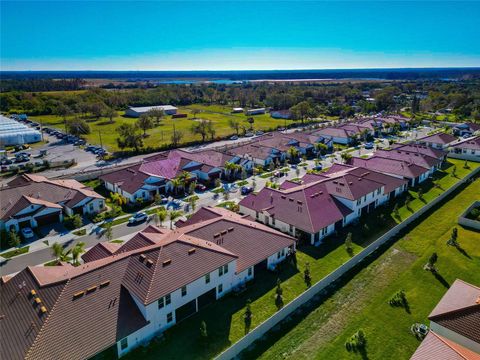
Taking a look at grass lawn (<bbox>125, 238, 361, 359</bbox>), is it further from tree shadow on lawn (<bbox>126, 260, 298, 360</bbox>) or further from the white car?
the white car

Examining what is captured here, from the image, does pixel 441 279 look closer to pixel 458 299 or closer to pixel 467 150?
pixel 458 299

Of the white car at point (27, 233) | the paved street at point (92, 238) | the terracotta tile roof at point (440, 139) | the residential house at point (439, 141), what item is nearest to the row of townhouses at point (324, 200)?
the paved street at point (92, 238)

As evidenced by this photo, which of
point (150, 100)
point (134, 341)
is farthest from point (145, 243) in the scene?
point (150, 100)

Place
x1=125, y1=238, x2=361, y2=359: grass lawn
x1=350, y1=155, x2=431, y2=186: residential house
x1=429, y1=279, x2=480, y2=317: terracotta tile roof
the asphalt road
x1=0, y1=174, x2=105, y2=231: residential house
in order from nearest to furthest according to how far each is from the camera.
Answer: x1=125, y1=238, x2=361, y2=359: grass lawn < x1=429, y1=279, x2=480, y2=317: terracotta tile roof < the asphalt road < x1=0, y1=174, x2=105, y2=231: residential house < x1=350, y1=155, x2=431, y2=186: residential house

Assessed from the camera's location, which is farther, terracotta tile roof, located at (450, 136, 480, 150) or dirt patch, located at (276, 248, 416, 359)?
terracotta tile roof, located at (450, 136, 480, 150)

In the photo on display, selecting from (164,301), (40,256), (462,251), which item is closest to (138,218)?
(40,256)

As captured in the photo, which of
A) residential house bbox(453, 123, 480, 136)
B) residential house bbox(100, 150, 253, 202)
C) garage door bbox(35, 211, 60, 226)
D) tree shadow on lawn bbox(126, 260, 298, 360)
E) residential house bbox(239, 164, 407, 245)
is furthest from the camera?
residential house bbox(453, 123, 480, 136)

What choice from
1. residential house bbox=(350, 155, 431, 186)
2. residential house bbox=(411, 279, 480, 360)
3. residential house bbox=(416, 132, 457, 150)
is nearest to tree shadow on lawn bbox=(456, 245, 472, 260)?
residential house bbox=(411, 279, 480, 360)
